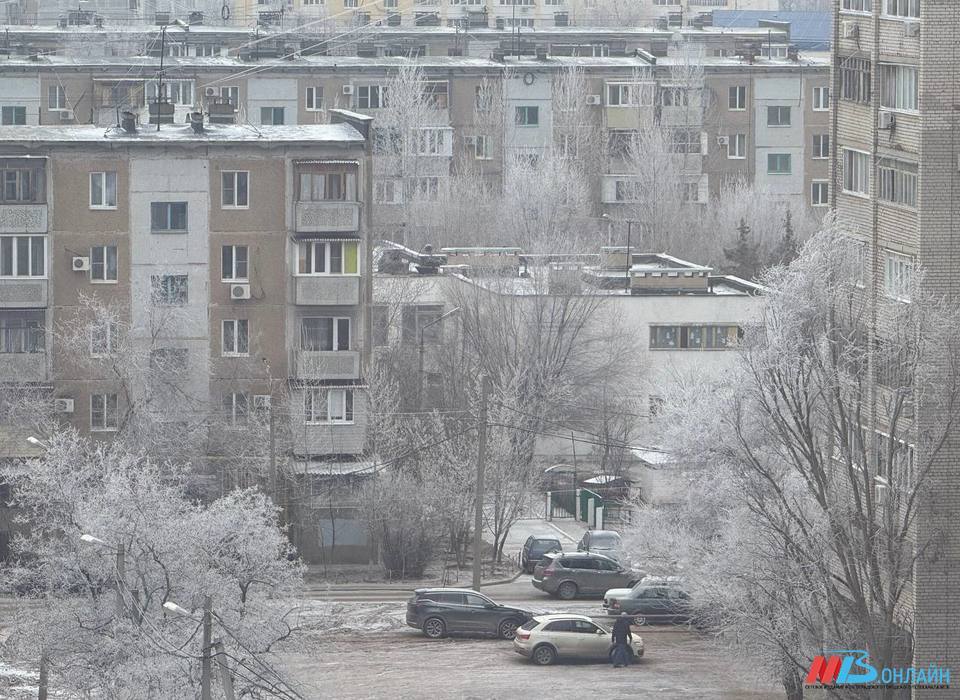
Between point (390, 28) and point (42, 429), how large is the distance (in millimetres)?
47798

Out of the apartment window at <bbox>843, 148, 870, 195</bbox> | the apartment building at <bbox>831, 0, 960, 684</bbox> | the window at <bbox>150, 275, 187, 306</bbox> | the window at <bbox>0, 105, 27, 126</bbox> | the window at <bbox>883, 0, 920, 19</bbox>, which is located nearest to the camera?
the apartment building at <bbox>831, 0, 960, 684</bbox>

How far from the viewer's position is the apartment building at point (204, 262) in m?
38.1

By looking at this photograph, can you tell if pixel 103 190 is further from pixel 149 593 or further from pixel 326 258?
pixel 149 593

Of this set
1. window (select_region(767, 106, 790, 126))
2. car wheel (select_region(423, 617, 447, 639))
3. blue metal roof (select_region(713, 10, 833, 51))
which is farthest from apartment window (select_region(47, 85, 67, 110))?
blue metal roof (select_region(713, 10, 833, 51))

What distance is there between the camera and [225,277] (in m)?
39.0

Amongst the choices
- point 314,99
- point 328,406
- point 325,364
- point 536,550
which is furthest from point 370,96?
point 536,550

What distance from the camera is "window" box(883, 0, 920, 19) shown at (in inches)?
963

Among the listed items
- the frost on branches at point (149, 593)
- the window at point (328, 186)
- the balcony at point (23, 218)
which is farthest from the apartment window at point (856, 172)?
the balcony at point (23, 218)

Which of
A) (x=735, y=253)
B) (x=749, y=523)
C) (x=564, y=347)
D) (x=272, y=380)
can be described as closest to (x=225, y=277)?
(x=272, y=380)

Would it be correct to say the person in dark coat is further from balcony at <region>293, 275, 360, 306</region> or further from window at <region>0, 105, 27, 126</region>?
window at <region>0, 105, 27, 126</region>

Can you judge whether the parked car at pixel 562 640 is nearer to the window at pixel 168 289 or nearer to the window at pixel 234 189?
the window at pixel 168 289

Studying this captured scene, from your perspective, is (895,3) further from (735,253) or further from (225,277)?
(735,253)

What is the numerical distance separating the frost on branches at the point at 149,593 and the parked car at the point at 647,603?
8.02 m

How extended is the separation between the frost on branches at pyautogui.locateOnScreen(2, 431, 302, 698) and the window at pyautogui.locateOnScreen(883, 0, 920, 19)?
1100 centimetres
